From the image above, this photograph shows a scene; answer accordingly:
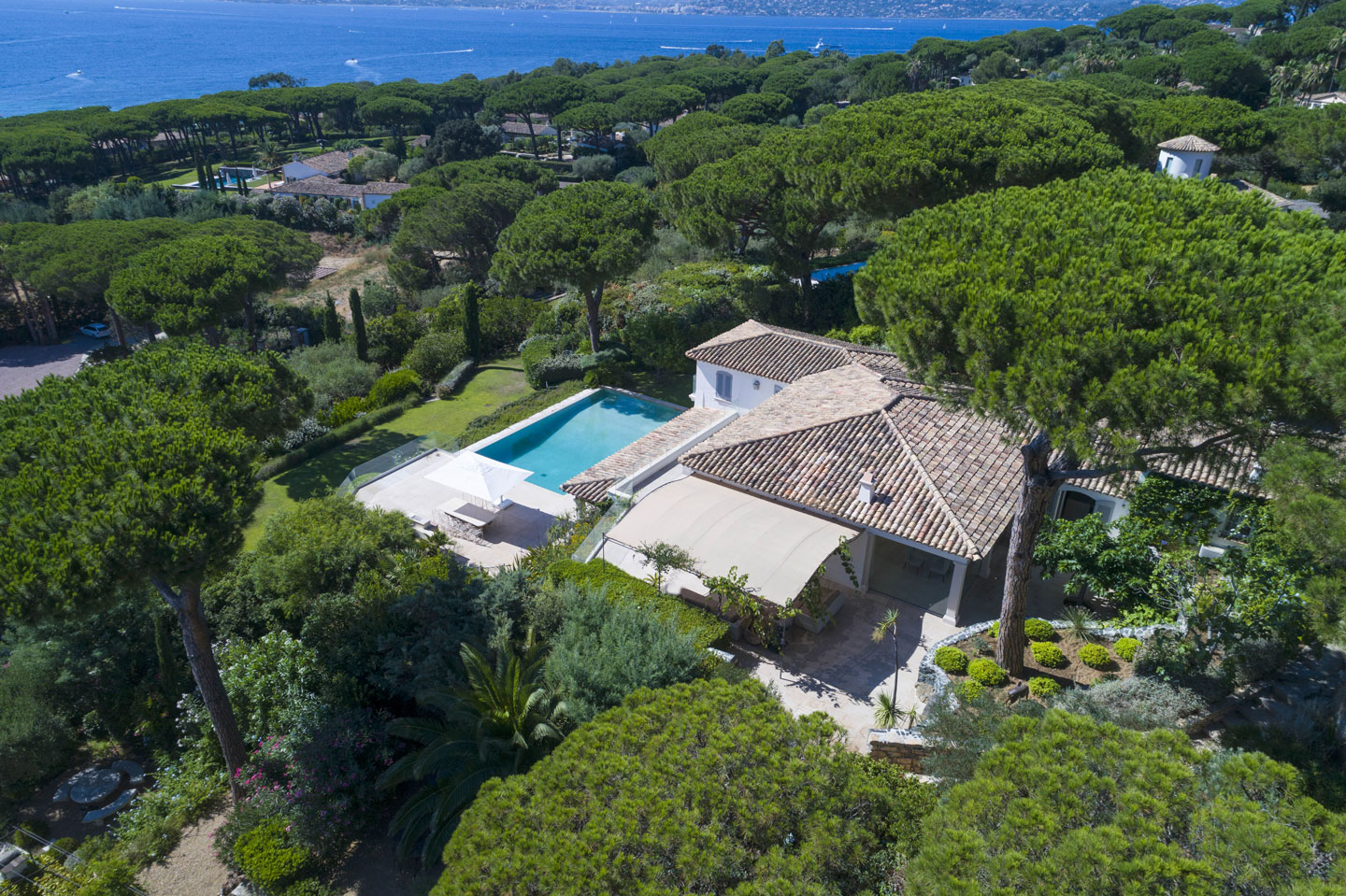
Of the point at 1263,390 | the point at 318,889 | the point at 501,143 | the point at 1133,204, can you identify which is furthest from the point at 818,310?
the point at 501,143

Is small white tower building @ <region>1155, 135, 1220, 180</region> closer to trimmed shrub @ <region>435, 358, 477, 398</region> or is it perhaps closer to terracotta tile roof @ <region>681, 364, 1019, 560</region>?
terracotta tile roof @ <region>681, 364, 1019, 560</region>

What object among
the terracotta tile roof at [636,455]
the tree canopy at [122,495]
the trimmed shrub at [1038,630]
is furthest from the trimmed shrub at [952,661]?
the tree canopy at [122,495]

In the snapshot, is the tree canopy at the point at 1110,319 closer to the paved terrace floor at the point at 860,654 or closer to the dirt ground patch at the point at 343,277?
the paved terrace floor at the point at 860,654

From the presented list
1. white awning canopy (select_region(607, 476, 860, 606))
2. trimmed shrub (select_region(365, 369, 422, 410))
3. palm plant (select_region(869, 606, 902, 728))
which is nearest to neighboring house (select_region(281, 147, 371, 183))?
trimmed shrub (select_region(365, 369, 422, 410))

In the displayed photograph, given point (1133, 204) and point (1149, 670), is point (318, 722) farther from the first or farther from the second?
point (1133, 204)

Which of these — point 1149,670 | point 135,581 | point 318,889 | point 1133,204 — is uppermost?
point 1133,204

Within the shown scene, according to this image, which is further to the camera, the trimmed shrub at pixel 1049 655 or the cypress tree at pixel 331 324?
the cypress tree at pixel 331 324

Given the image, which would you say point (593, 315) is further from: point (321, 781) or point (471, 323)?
point (321, 781)
